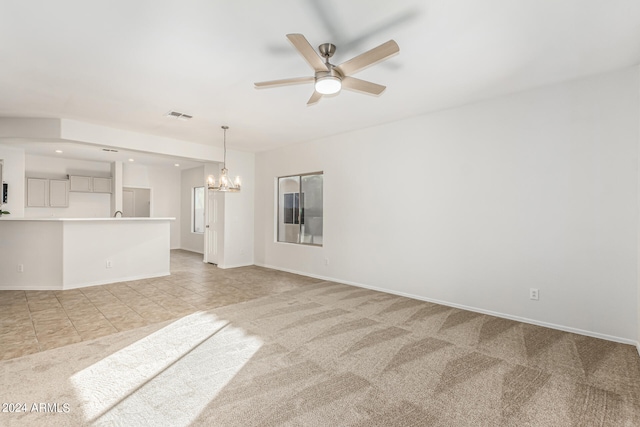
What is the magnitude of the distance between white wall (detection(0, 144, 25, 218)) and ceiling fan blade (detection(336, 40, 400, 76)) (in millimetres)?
6968

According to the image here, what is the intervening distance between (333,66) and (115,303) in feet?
14.2

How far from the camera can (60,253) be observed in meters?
5.06

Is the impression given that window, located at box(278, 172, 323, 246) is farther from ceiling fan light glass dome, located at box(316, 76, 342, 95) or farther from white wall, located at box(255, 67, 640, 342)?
ceiling fan light glass dome, located at box(316, 76, 342, 95)

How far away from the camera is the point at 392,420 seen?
1.94m

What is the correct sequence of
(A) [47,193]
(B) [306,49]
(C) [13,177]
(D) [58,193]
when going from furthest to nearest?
1. (D) [58,193]
2. (A) [47,193]
3. (C) [13,177]
4. (B) [306,49]

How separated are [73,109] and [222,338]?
3.86 m

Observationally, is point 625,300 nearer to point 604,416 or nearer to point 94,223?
point 604,416

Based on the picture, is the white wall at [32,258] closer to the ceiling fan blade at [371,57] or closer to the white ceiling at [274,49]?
the white ceiling at [274,49]

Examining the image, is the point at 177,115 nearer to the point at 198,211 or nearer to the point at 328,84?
the point at 328,84

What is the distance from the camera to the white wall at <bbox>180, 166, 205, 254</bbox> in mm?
9453

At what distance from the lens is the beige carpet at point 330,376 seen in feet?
6.51

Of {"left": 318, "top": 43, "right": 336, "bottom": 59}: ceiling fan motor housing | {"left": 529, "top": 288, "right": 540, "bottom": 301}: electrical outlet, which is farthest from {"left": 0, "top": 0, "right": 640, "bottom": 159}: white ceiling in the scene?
{"left": 529, "top": 288, "right": 540, "bottom": 301}: electrical outlet

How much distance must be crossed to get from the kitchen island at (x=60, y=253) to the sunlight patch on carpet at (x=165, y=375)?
3010mm

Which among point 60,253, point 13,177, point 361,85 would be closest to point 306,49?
point 361,85
